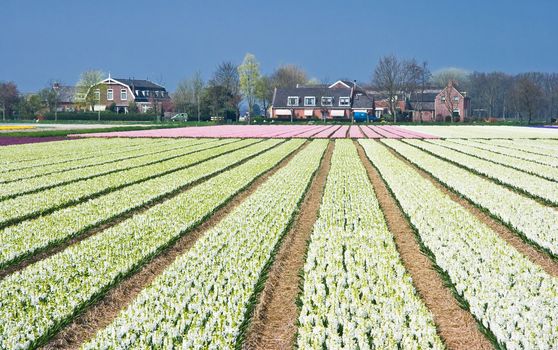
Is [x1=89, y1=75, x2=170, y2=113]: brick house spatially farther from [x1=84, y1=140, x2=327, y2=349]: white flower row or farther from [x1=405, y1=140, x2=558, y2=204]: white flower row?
[x1=84, y1=140, x2=327, y2=349]: white flower row

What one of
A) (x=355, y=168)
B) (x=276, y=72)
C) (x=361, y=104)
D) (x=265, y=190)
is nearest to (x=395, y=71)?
(x=361, y=104)

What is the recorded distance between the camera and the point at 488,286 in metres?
8.88

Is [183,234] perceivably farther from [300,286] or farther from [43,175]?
[43,175]

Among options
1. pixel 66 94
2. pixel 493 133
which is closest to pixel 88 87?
pixel 66 94

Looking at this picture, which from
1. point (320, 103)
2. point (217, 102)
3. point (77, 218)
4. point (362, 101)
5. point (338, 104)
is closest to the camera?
point (77, 218)

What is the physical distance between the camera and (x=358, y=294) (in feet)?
27.8

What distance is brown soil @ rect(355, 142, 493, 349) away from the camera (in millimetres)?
7488

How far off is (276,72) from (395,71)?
6406 centimetres

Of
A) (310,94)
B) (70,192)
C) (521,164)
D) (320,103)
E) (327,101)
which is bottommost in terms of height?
(70,192)

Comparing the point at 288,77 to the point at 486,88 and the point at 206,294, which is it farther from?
the point at 206,294

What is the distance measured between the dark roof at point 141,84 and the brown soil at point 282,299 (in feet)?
460

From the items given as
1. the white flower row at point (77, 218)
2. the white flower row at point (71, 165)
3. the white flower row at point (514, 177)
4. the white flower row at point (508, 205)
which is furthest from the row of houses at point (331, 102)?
the white flower row at point (77, 218)

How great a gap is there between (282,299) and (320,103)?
128 m

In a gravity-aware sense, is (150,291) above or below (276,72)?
below
